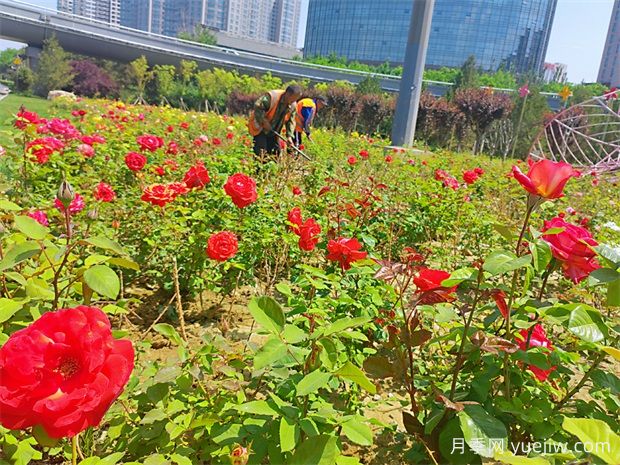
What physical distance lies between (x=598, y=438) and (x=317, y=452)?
388 mm

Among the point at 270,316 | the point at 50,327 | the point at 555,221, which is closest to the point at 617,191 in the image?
the point at 555,221

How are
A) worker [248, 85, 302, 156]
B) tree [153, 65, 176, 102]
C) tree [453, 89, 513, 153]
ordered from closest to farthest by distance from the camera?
worker [248, 85, 302, 156], tree [453, 89, 513, 153], tree [153, 65, 176, 102]

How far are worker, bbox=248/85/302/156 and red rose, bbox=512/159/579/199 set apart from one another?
163 inches

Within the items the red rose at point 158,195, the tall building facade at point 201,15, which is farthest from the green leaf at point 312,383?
the tall building facade at point 201,15

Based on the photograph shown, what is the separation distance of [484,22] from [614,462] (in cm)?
7134

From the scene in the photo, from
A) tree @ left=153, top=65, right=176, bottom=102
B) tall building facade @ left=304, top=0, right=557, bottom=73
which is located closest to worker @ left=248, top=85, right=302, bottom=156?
tree @ left=153, top=65, right=176, bottom=102

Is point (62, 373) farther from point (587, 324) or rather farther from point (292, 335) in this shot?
point (587, 324)

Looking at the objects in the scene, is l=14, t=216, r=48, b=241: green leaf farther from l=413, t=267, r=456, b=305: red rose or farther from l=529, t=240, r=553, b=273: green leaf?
l=529, t=240, r=553, b=273: green leaf

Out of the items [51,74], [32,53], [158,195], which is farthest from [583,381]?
[32,53]

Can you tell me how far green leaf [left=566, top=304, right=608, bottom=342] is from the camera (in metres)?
0.78

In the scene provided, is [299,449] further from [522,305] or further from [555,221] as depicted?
[555,221]

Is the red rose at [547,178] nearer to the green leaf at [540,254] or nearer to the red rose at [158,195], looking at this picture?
the green leaf at [540,254]

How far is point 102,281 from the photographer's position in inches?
31.5

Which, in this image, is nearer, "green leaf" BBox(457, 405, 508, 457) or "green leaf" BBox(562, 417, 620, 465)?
"green leaf" BBox(562, 417, 620, 465)
